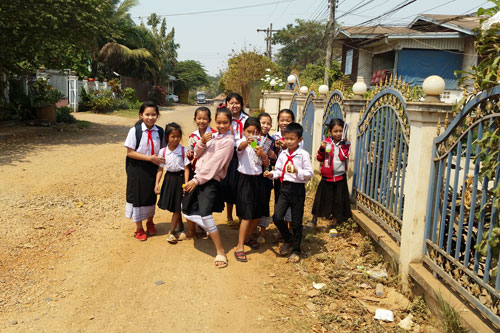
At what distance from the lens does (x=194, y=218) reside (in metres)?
4.40

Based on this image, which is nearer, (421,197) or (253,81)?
(421,197)

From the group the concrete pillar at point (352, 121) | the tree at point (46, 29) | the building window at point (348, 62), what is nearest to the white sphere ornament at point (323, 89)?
the concrete pillar at point (352, 121)

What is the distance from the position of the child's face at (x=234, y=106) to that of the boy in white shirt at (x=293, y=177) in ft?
2.33

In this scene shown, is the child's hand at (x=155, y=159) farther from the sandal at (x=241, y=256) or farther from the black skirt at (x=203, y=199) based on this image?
the sandal at (x=241, y=256)

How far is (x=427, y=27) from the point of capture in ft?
64.2

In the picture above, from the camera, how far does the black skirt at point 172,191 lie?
15.8 ft

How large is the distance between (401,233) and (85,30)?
12.8m

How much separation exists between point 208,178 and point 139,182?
0.95 m

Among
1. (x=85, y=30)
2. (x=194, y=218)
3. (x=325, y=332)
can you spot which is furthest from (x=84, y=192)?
(x=85, y=30)

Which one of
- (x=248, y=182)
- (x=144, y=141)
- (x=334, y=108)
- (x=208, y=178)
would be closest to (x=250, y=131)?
(x=248, y=182)

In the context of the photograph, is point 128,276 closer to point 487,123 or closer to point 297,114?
point 487,123

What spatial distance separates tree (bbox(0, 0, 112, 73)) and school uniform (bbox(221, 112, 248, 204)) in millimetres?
9861

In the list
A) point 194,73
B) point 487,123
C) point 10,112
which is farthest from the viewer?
point 194,73

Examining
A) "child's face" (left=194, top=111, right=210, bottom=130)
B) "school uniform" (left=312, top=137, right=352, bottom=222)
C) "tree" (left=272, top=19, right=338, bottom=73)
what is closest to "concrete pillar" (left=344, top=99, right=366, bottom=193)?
"school uniform" (left=312, top=137, right=352, bottom=222)
